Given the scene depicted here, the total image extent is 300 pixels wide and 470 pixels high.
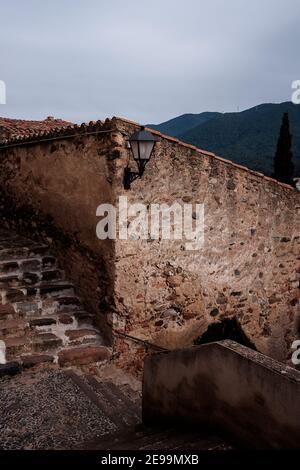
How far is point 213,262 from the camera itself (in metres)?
6.11

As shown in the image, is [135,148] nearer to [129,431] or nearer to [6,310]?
[6,310]

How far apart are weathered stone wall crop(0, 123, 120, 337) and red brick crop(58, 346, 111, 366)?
0.90ft

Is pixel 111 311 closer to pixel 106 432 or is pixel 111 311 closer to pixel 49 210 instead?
pixel 106 432

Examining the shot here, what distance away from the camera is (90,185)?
5230mm

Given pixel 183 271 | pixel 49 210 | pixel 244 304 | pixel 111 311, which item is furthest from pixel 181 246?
pixel 49 210

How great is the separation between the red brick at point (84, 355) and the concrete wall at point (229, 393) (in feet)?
5.16

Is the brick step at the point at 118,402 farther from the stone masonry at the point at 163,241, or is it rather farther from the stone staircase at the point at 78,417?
the stone masonry at the point at 163,241

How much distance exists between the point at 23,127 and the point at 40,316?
7.52m

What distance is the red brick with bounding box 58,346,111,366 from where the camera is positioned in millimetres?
4602

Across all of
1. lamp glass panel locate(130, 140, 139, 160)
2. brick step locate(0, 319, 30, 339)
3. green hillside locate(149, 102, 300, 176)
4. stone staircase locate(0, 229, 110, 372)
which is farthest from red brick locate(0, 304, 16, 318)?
green hillside locate(149, 102, 300, 176)

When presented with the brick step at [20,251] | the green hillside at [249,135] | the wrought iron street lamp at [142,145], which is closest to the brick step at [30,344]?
the brick step at [20,251]

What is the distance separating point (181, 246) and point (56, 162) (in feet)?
7.86

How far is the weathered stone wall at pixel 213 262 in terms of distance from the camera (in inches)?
203

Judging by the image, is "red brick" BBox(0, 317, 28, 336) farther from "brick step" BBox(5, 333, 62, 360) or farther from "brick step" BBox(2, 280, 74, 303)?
"brick step" BBox(2, 280, 74, 303)
